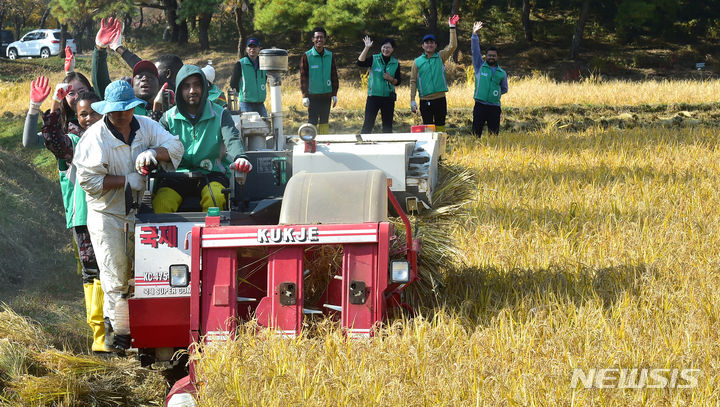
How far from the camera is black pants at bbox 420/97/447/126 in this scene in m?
13.9

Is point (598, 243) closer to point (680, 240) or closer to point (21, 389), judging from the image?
point (680, 240)

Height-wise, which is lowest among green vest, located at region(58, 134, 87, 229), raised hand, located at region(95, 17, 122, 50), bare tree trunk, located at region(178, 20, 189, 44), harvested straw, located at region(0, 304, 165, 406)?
bare tree trunk, located at region(178, 20, 189, 44)

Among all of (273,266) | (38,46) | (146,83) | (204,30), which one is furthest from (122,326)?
(38,46)

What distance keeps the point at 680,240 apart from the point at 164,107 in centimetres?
433

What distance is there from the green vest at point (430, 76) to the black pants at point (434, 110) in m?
0.16

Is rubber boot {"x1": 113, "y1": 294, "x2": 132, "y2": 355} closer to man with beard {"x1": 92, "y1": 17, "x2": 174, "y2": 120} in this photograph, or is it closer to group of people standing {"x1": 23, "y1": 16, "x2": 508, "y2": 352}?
group of people standing {"x1": 23, "y1": 16, "x2": 508, "y2": 352}

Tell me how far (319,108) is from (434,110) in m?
1.65

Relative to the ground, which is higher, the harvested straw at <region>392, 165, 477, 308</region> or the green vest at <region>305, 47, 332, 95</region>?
the green vest at <region>305, 47, 332, 95</region>

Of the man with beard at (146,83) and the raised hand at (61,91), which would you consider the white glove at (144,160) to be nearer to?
the raised hand at (61,91)

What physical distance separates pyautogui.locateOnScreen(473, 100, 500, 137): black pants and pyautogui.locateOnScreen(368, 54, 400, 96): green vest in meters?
1.73

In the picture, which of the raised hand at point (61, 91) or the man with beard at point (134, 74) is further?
the man with beard at point (134, 74)

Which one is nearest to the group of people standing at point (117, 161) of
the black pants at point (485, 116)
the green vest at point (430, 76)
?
the green vest at point (430, 76)

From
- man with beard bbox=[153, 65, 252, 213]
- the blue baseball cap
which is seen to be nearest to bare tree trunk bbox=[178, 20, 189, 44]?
man with beard bbox=[153, 65, 252, 213]

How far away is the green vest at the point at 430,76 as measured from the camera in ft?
45.1
